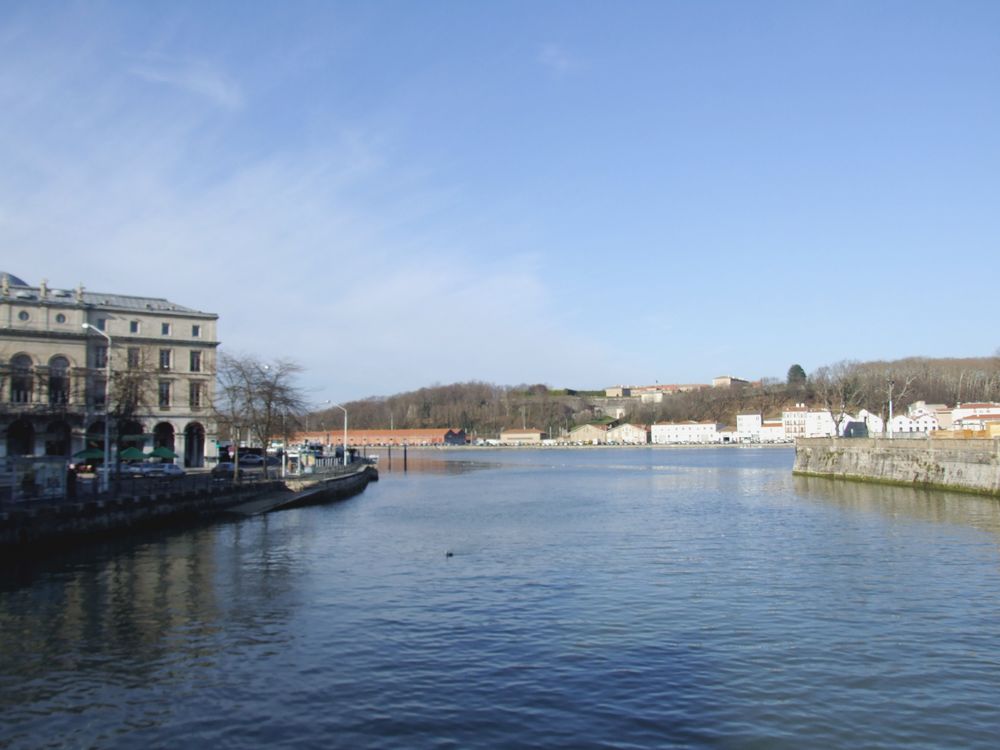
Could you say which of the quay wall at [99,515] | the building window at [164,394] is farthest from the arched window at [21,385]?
the quay wall at [99,515]

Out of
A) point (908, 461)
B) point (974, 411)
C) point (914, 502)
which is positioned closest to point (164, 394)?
point (914, 502)

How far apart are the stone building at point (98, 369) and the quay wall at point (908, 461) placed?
50.0m

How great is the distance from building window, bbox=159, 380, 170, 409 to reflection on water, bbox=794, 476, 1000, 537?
A: 4849 cm

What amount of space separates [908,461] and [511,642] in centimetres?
4864

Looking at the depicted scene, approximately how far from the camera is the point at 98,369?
61.0 meters

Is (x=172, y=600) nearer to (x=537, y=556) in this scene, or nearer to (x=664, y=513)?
(x=537, y=556)

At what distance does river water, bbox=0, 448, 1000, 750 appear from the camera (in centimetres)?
1313

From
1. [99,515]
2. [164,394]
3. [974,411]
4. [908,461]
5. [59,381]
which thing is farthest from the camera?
[974,411]

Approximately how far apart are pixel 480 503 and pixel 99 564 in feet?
100

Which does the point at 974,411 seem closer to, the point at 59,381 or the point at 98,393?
the point at 98,393

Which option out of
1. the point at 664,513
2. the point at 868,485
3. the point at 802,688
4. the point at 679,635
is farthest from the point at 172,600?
the point at 868,485

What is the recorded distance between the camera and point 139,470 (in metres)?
56.5

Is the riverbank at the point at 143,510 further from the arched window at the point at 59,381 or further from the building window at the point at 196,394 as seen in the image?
the arched window at the point at 59,381

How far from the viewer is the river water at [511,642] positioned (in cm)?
1313
